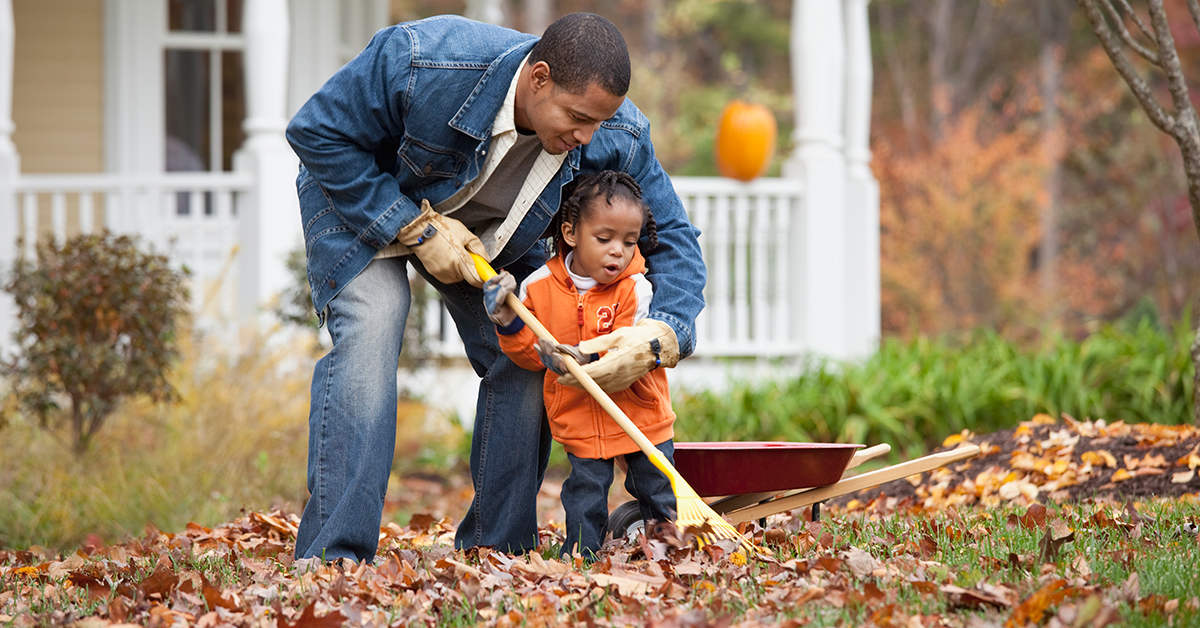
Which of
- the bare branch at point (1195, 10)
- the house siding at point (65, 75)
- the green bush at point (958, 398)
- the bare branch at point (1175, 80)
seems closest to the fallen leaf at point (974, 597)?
the bare branch at point (1175, 80)

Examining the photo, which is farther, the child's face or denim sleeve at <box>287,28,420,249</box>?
Result: the child's face

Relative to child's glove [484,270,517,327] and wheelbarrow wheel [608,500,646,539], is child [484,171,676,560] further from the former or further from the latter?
wheelbarrow wheel [608,500,646,539]

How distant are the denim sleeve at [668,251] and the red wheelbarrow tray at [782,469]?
0.40 metres

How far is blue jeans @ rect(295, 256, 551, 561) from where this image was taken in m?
2.94

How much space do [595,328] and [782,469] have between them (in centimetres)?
74

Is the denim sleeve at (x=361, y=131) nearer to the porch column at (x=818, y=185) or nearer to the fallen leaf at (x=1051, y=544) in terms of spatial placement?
the fallen leaf at (x=1051, y=544)

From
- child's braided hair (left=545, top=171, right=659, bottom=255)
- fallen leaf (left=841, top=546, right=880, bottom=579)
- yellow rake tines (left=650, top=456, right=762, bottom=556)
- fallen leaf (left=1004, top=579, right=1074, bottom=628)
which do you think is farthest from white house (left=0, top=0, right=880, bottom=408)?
fallen leaf (left=1004, top=579, right=1074, bottom=628)

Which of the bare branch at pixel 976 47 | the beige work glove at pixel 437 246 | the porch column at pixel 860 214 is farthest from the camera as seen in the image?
the bare branch at pixel 976 47

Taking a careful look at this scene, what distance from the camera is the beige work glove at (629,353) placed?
9.56 ft

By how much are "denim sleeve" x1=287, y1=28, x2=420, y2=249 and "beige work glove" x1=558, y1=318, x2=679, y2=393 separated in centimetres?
64

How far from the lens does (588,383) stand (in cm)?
288

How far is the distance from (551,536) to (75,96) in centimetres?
713

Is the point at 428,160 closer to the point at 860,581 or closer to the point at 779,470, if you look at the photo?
the point at 779,470

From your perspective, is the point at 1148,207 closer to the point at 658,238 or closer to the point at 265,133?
the point at 265,133
